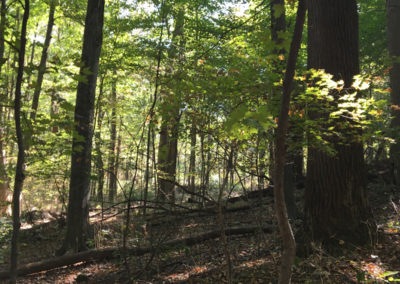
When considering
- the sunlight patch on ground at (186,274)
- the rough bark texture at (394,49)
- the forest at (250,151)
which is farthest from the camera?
the rough bark texture at (394,49)

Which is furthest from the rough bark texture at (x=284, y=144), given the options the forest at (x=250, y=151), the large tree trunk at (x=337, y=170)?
the large tree trunk at (x=337, y=170)

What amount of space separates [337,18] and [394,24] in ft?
14.7

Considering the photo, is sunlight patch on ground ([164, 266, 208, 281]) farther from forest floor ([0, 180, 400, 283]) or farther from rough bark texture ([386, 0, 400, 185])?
rough bark texture ([386, 0, 400, 185])

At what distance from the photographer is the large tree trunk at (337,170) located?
441 centimetres

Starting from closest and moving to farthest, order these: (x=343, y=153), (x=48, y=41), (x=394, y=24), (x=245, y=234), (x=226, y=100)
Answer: (x=226, y=100)
(x=343, y=153)
(x=245, y=234)
(x=394, y=24)
(x=48, y=41)

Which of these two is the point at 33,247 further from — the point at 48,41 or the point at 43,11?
the point at 43,11

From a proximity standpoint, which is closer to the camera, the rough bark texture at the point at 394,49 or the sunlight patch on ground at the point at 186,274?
the sunlight patch on ground at the point at 186,274

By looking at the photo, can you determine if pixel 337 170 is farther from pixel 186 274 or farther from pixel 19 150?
pixel 19 150

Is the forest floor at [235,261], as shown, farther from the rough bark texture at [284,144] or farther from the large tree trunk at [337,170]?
the rough bark texture at [284,144]

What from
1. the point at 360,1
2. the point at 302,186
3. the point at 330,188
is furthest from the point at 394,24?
the point at 330,188

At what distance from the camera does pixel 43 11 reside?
12.9 meters

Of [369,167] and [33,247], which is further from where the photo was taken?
[369,167]

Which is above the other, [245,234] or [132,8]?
[132,8]

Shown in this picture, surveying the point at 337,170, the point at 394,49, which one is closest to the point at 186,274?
the point at 337,170
